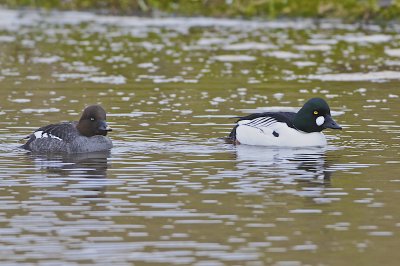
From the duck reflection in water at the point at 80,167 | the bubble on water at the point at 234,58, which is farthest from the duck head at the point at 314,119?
the bubble on water at the point at 234,58

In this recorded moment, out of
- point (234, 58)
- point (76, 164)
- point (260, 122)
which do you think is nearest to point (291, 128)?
point (260, 122)

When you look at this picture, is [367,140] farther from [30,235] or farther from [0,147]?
[30,235]

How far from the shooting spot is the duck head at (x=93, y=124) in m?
18.9

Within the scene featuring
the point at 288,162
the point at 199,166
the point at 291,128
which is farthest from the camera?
the point at 291,128

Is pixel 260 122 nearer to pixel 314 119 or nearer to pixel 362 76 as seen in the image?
pixel 314 119

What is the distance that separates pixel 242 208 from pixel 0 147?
20.2 feet

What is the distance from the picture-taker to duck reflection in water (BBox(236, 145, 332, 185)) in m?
16.2

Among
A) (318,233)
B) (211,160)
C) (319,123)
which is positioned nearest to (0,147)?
(211,160)

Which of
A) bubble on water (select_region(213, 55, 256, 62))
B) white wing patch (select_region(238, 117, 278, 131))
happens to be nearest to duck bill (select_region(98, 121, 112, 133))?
white wing patch (select_region(238, 117, 278, 131))

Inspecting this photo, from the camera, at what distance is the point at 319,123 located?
19250 mm

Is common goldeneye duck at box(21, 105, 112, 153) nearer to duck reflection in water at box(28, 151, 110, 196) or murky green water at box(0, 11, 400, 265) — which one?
duck reflection in water at box(28, 151, 110, 196)

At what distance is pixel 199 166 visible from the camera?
17.0 meters

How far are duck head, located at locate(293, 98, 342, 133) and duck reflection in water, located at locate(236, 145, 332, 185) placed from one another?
1.33ft

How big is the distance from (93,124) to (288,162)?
3199mm
